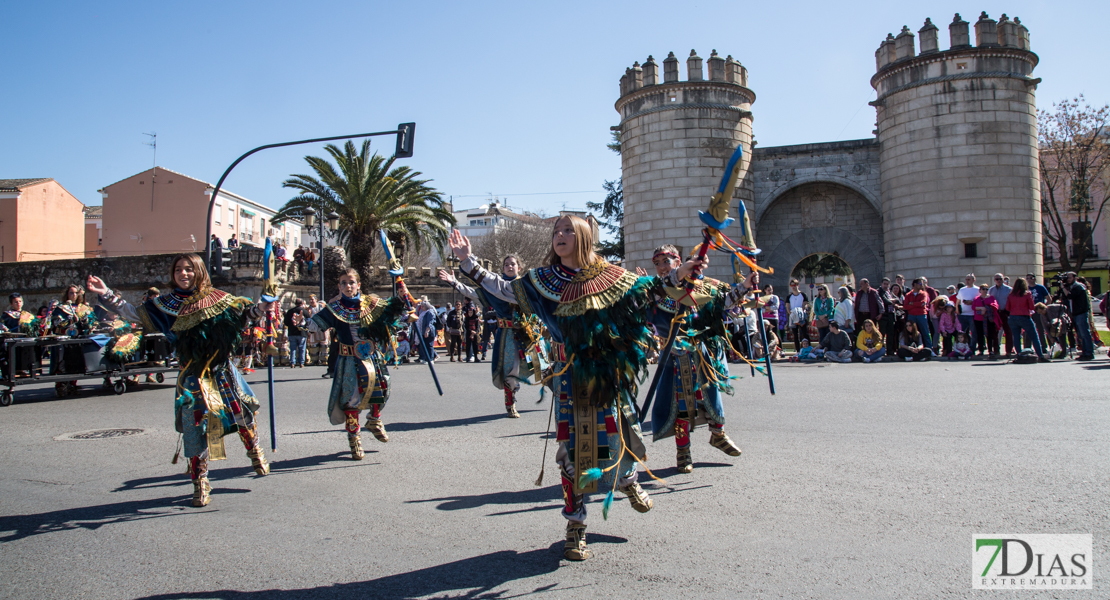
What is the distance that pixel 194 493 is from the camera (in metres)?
5.50

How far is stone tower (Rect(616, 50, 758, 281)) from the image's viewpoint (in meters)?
25.2

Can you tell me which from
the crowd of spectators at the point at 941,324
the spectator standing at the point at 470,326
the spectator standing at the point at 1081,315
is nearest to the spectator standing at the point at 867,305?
the crowd of spectators at the point at 941,324

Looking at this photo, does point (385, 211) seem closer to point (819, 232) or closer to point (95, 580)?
point (819, 232)

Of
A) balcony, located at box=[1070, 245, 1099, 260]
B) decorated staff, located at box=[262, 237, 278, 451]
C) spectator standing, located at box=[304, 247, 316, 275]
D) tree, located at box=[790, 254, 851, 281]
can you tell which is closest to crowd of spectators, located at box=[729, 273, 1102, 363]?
decorated staff, located at box=[262, 237, 278, 451]

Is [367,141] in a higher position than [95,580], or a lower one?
higher

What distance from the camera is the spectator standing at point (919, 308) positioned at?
52.0ft

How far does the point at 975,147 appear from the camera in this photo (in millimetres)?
22953

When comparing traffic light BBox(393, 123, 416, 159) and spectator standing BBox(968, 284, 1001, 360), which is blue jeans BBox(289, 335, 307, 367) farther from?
spectator standing BBox(968, 284, 1001, 360)

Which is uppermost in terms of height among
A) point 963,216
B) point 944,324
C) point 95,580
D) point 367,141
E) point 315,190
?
point 367,141

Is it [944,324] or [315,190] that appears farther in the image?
[315,190]

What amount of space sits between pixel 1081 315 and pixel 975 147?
34.9 feet

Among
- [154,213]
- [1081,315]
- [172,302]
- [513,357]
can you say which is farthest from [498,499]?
[154,213]

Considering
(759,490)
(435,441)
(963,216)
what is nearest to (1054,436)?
(759,490)

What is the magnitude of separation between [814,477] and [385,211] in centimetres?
2422
